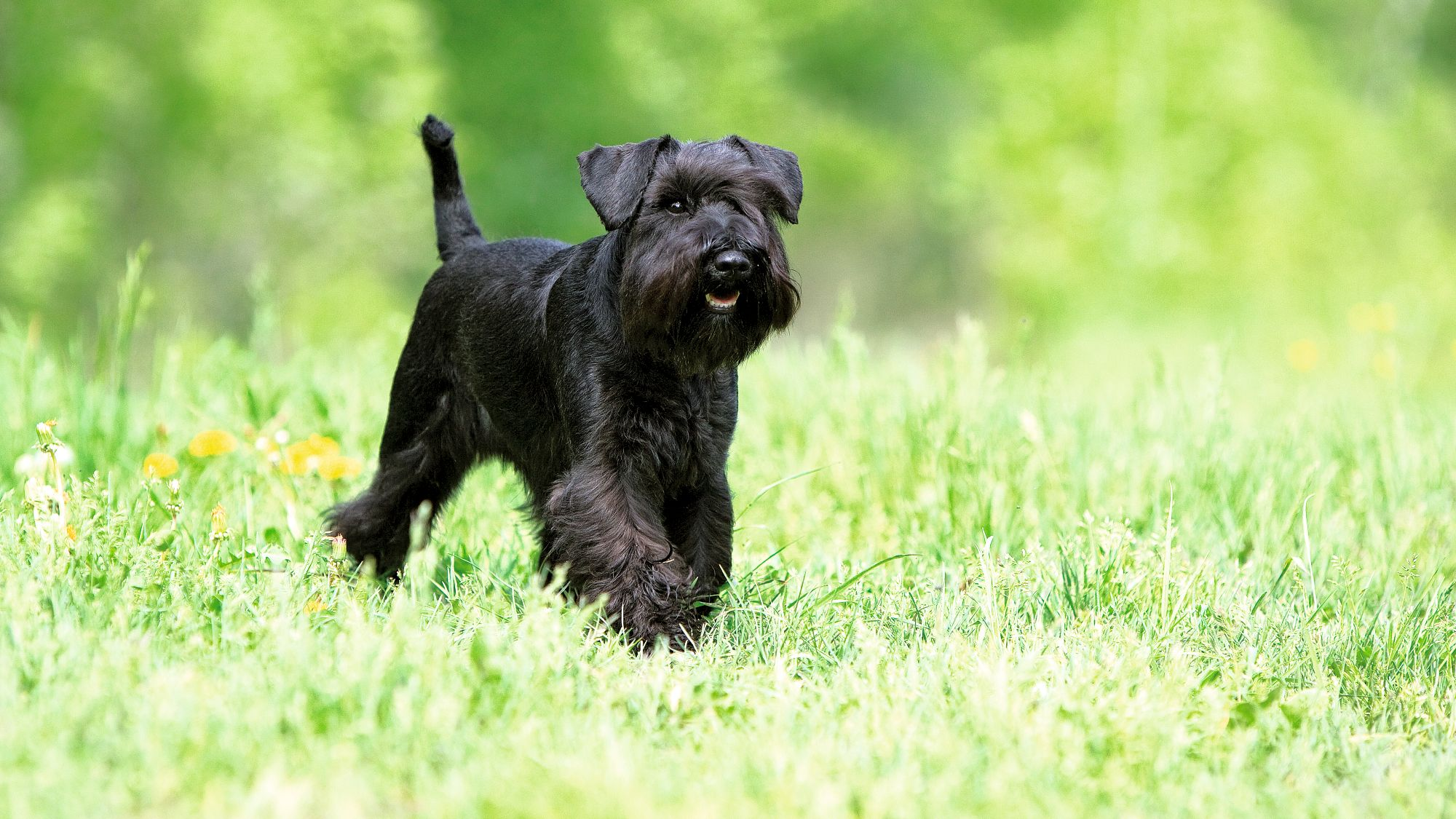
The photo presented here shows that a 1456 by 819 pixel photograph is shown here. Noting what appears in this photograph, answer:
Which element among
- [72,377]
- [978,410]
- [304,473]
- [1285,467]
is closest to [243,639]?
[304,473]

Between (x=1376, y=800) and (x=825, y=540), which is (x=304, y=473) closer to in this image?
(x=825, y=540)

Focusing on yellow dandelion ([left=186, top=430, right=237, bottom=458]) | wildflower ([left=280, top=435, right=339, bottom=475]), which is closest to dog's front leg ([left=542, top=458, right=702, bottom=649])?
wildflower ([left=280, top=435, right=339, bottom=475])

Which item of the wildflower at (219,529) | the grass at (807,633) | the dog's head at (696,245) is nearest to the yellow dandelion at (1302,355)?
the grass at (807,633)

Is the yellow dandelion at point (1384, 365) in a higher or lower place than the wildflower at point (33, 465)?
lower

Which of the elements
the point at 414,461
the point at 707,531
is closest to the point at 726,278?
the point at 707,531

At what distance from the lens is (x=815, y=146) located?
15.6 metres

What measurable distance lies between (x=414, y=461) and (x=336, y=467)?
245 millimetres

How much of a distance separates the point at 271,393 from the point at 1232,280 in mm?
14144

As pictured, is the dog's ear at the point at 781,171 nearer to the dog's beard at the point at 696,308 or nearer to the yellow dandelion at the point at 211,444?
the dog's beard at the point at 696,308

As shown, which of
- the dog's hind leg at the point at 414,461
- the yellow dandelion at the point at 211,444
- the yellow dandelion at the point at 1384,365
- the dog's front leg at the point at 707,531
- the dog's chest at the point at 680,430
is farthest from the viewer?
the yellow dandelion at the point at 1384,365

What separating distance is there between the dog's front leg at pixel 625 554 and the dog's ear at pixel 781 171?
756 mm

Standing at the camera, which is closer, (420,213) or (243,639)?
Answer: (243,639)

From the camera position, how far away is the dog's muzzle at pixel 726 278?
3068 mm

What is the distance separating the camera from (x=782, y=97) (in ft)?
50.2
